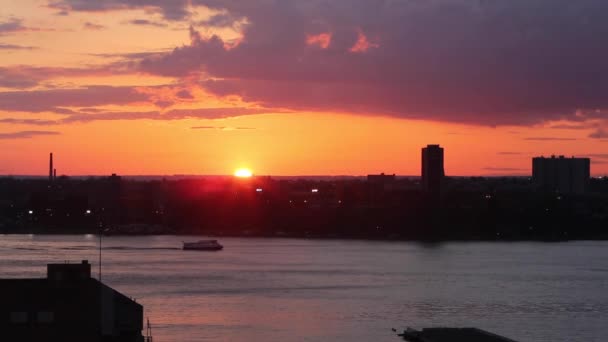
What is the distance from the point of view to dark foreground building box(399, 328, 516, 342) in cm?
2089

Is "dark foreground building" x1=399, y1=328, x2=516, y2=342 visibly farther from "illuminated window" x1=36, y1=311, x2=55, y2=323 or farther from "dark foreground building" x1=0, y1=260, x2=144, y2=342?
"illuminated window" x1=36, y1=311, x2=55, y2=323

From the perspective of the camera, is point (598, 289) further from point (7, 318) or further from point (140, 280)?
point (7, 318)

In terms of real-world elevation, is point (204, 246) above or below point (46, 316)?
below

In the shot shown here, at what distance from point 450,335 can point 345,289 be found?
1194cm

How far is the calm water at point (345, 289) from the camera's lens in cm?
2391

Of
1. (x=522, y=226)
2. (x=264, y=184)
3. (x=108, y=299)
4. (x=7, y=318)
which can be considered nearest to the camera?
(x=7, y=318)

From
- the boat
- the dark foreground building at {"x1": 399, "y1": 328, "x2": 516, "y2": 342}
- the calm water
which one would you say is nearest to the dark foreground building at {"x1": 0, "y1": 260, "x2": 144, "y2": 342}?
the calm water

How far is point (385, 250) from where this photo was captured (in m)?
59.6

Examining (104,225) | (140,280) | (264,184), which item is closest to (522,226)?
(104,225)

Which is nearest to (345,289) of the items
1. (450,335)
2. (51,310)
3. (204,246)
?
(450,335)

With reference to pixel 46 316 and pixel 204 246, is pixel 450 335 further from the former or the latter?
pixel 204 246

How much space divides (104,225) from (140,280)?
4903 cm

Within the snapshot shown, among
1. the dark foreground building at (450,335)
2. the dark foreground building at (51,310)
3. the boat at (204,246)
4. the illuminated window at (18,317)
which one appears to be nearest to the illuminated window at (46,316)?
the dark foreground building at (51,310)

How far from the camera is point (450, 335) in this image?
2167 centimetres
